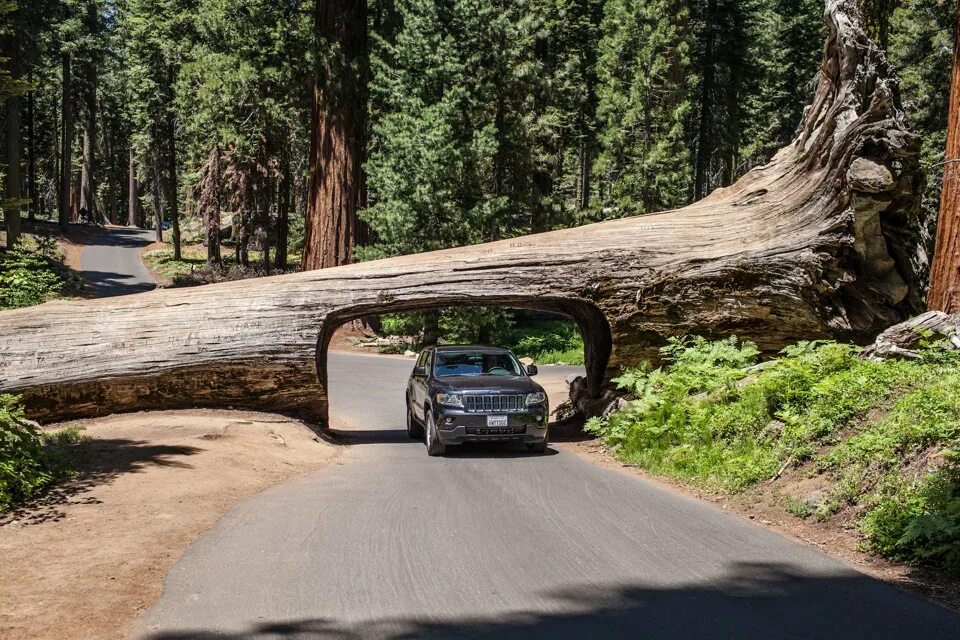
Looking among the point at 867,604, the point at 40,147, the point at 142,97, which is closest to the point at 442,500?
the point at 867,604

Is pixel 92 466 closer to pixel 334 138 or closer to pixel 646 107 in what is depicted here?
pixel 334 138

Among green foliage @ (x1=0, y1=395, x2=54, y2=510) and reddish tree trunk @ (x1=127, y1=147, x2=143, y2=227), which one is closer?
green foliage @ (x1=0, y1=395, x2=54, y2=510)

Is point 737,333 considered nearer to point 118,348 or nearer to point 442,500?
point 442,500

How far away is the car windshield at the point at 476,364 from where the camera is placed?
14781 millimetres

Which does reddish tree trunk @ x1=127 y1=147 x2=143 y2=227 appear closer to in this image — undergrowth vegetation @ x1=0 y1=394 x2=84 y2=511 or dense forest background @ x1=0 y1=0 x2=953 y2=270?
dense forest background @ x1=0 y1=0 x2=953 y2=270

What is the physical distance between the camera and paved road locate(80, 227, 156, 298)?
44294 mm

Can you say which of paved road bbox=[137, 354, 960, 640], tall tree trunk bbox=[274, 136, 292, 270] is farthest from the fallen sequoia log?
tall tree trunk bbox=[274, 136, 292, 270]

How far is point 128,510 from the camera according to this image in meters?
8.89

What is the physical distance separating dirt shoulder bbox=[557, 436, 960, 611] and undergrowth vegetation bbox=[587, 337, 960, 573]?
13 centimetres

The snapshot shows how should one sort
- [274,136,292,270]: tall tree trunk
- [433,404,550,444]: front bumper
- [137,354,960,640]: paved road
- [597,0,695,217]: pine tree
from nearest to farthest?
[137,354,960,640]: paved road < [433,404,550,444]: front bumper < [597,0,695,217]: pine tree < [274,136,292,270]: tall tree trunk

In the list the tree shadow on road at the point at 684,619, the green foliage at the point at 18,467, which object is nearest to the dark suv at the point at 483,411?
the green foliage at the point at 18,467

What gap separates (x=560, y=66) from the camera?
4578 cm

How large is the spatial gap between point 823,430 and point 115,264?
51.1m

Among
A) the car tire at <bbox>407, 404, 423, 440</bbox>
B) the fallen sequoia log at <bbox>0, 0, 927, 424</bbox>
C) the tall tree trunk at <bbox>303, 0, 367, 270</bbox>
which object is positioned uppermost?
the tall tree trunk at <bbox>303, 0, 367, 270</bbox>
